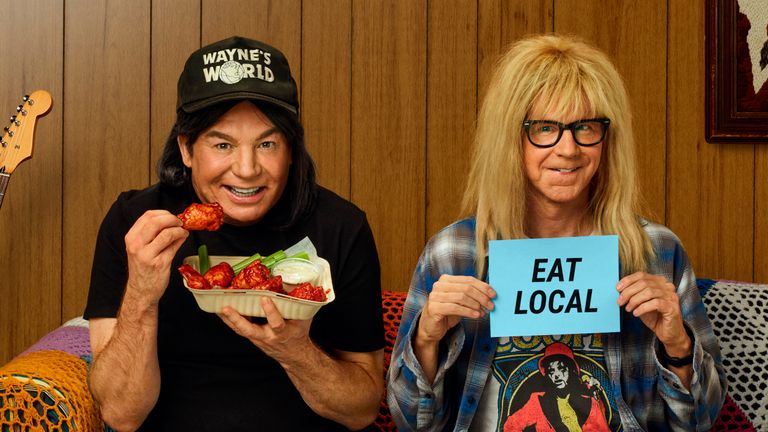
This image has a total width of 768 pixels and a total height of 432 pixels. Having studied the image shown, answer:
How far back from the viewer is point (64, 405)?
4.79ft

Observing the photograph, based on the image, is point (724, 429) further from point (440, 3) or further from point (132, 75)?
point (132, 75)

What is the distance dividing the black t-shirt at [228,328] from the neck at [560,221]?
13.4 inches

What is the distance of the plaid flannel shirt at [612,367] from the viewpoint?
143cm

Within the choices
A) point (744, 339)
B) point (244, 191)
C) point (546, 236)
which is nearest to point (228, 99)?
point (244, 191)

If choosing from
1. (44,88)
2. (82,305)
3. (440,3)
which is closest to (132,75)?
(44,88)

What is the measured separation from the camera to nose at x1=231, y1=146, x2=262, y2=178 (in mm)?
1450

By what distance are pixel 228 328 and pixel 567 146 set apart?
0.72 m

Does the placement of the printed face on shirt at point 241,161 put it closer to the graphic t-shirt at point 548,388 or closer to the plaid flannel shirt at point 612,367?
the plaid flannel shirt at point 612,367

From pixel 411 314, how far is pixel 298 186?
34cm

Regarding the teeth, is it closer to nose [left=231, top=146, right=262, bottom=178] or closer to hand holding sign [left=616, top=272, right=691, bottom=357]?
nose [left=231, top=146, right=262, bottom=178]

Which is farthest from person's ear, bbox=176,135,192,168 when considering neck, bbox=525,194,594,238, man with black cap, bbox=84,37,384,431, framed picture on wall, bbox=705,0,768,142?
framed picture on wall, bbox=705,0,768,142

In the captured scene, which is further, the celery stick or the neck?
the neck

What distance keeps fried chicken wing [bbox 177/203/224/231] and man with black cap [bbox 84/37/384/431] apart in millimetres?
92

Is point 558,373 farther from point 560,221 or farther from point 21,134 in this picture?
point 21,134
